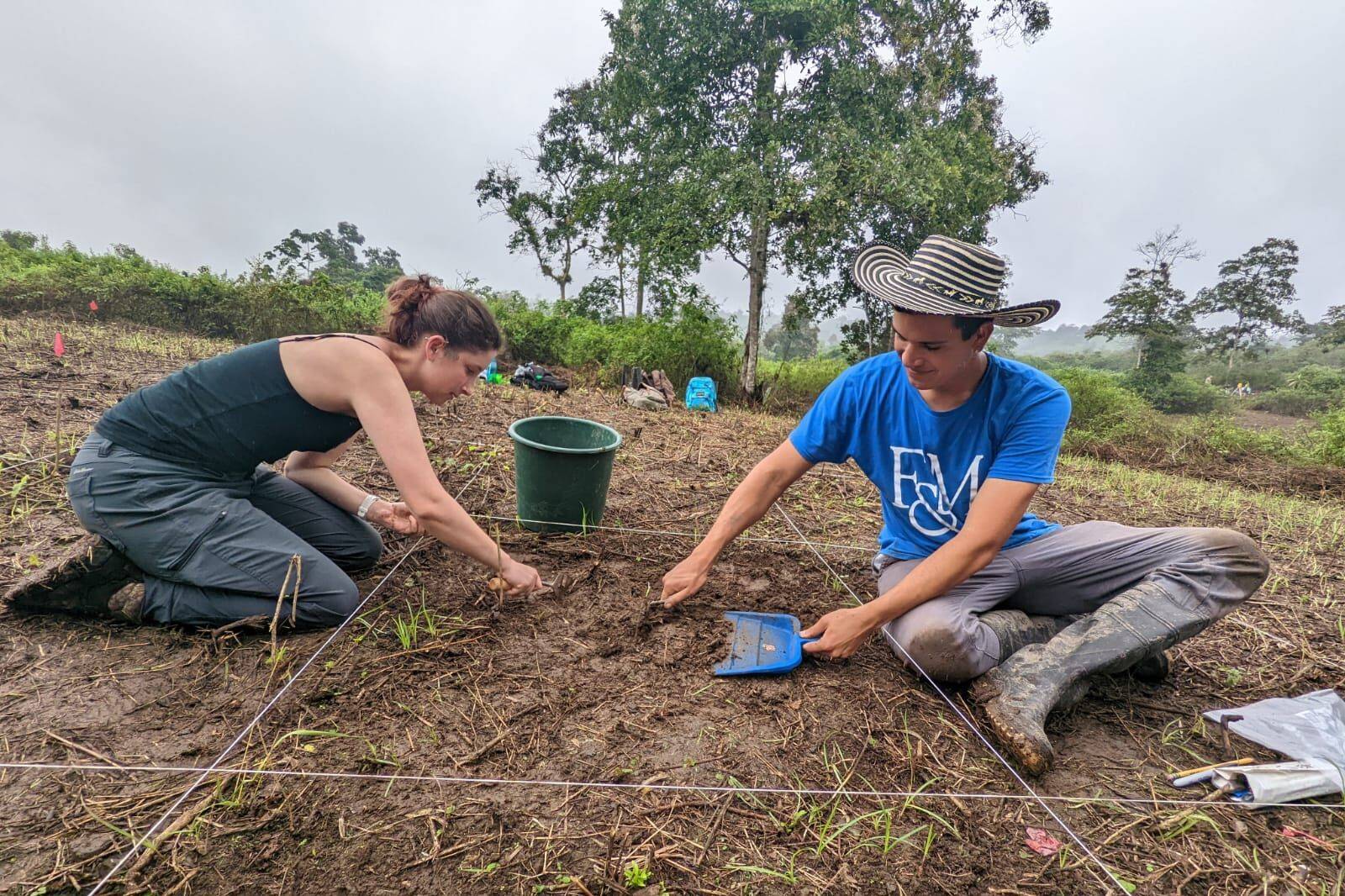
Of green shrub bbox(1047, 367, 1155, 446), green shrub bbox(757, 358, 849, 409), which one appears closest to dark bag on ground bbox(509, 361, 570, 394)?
green shrub bbox(757, 358, 849, 409)

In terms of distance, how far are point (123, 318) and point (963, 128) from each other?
15518 millimetres

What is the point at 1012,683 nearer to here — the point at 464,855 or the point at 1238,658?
the point at 1238,658

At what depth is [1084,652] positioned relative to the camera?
1642 millimetres

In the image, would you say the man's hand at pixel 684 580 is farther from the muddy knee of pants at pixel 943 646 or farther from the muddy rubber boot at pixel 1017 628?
the muddy rubber boot at pixel 1017 628

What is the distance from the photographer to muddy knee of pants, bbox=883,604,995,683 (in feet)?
5.47

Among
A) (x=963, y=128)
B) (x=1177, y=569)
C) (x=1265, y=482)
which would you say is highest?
(x=963, y=128)

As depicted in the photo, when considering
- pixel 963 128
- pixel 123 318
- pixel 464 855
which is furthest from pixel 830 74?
pixel 123 318

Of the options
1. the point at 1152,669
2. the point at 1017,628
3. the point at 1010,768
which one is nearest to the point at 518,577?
the point at 1010,768

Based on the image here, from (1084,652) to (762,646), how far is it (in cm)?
92

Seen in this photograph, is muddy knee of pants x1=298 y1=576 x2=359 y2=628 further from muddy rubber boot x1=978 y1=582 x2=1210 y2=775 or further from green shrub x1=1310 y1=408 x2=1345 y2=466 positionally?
green shrub x1=1310 y1=408 x2=1345 y2=466

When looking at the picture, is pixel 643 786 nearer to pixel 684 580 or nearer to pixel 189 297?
pixel 684 580

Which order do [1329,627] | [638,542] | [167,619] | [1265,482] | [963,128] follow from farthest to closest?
[963,128]
[1265,482]
[638,542]
[1329,627]
[167,619]

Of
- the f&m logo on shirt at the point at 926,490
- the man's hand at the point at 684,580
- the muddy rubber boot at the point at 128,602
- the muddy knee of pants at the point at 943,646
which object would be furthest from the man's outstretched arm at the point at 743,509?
the muddy rubber boot at the point at 128,602

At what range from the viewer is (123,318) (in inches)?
406
